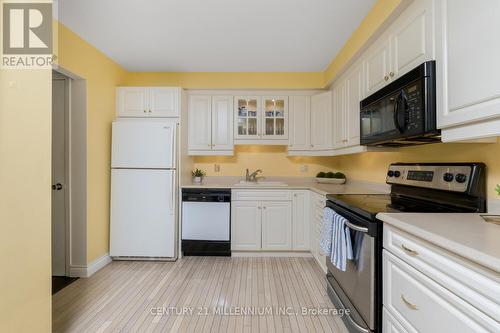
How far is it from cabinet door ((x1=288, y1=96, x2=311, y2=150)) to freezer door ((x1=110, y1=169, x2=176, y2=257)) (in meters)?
1.72

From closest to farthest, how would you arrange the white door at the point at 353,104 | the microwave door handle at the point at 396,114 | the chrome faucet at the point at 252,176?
the microwave door handle at the point at 396,114
the white door at the point at 353,104
the chrome faucet at the point at 252,176

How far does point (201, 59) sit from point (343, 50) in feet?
5.42

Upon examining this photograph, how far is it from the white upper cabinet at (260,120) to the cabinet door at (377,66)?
1.37 metres

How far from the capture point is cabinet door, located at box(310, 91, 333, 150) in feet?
10.7

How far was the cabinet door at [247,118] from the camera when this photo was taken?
345 centimetres

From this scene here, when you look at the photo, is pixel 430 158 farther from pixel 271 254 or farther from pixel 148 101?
pixel 148 101

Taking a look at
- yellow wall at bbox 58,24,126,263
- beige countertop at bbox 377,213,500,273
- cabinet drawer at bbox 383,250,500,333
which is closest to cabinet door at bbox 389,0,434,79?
beige countertop at bbox 377,213,500,273

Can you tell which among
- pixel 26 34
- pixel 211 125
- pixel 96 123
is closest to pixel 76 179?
pixel 96 123

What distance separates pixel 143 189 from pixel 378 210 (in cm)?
259

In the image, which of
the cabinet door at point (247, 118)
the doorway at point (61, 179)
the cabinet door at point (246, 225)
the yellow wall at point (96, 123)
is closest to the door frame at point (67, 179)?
the doorway at point (61, 179)

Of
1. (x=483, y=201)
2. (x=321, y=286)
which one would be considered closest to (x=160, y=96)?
(x=321, y=286)

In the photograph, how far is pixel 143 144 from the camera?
297 centimetres

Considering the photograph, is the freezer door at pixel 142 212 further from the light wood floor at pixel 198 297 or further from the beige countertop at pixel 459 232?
the beige countertop at pixel 459 232

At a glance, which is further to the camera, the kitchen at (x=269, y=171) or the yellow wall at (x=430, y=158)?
the yellow wall at (x=430, y=158)
